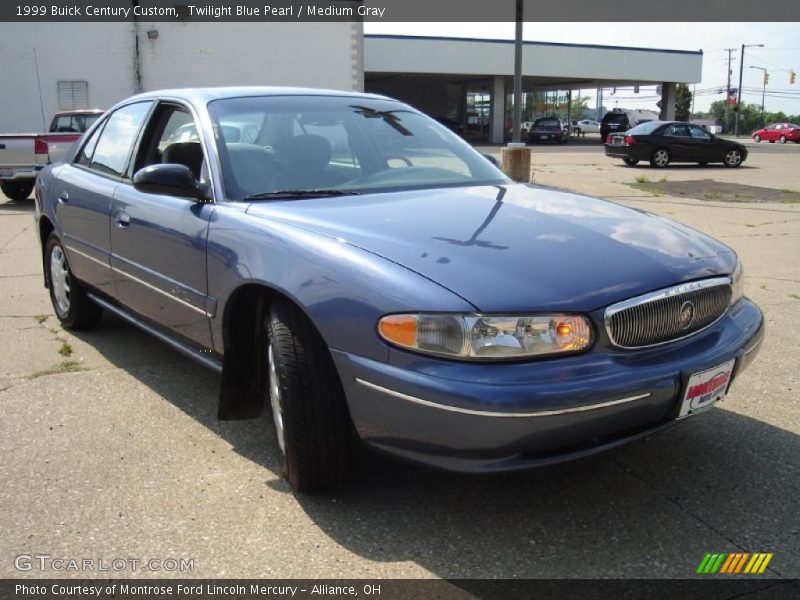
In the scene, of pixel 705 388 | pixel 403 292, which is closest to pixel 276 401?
pixel 403 292

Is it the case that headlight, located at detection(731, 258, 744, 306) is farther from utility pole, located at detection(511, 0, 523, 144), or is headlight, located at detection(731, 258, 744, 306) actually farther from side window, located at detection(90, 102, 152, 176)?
utility pole, located at detection(511, 0, 523, 144)

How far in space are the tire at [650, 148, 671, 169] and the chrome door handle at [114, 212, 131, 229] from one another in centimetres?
2196

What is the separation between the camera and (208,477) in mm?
3145

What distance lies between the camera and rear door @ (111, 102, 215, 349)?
3.38 metres

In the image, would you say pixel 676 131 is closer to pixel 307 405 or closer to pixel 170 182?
pixel 170 182

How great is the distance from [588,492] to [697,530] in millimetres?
434

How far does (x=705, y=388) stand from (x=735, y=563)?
59cm

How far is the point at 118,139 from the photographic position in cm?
462

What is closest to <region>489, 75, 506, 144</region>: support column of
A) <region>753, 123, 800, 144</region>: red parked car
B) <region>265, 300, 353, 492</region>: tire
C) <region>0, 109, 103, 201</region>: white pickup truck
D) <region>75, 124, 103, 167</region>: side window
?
<region>753, 123, 800, 144</region>: red parked car

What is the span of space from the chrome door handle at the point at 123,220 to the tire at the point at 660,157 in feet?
72.1

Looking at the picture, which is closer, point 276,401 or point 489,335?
point 489,335

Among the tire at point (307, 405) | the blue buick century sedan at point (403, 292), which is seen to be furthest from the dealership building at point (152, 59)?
the tire at point (307, 405)

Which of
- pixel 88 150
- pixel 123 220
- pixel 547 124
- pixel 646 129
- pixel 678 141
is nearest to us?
pixel 123 220

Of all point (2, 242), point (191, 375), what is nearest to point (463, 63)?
point (2, 242)
